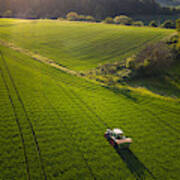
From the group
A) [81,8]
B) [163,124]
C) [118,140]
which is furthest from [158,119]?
[81,8]

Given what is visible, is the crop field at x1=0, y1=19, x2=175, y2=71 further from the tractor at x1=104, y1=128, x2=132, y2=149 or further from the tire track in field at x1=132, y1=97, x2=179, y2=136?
the tractor at x1=104, y1=128, x2=132, y2=149

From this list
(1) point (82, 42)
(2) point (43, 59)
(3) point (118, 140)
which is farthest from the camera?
(1) point (82, 42)

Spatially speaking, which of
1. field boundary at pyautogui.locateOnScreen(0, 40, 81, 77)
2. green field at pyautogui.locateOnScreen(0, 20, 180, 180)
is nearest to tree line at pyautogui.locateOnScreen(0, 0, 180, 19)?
field boundary at pyautogui.locateOnScreen(0, 40, 81, 77)

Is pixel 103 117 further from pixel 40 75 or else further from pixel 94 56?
pixel 94 56

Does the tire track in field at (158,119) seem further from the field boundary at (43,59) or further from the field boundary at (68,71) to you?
the field boundary at (43,59)

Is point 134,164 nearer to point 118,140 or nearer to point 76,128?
point 118,140

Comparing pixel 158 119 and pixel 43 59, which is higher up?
pixel 43 59

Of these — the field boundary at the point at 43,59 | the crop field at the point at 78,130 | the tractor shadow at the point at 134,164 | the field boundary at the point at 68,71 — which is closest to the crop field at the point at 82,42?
the field boundary at the point at 43,59
